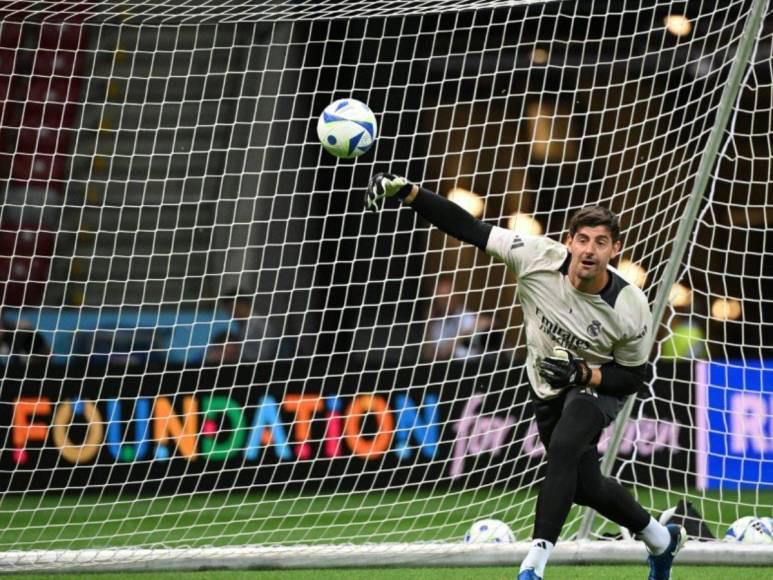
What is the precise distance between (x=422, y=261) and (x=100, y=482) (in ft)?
10.3

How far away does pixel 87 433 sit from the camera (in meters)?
8.62

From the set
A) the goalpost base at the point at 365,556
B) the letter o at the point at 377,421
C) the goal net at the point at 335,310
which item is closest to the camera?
the goalpost base at the point at 365,556

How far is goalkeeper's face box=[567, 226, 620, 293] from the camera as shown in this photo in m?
4.85

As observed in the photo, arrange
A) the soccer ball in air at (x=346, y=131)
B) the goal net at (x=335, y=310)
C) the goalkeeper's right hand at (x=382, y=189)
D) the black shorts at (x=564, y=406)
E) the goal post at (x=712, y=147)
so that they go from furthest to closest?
1. the goal net at (x=335, y=310)
2. the goal post at (x=712, y=147)
3. the soccer ball in air at (x=346, y=131)
4. the black shorts at (x=564, y=406)
5. the goalkeeper's right hand at (x=382, y=189)

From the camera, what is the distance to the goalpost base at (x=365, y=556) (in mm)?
5953

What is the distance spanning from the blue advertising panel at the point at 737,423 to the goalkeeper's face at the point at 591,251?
156 inches

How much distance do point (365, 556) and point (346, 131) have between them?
84.8 inches

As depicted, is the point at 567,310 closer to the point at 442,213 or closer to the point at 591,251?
the point at 591,251

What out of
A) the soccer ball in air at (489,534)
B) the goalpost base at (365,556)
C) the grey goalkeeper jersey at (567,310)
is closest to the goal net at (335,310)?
the goalpost base at (365,556)

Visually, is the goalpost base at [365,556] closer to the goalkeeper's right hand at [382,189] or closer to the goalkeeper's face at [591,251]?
the goalkeeper's face at [591,251]

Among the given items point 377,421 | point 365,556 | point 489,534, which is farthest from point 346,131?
point 377,421

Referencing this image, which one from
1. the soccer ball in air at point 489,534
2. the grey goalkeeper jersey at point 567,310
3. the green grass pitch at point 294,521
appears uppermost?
the grey goalkeeper jersey at point 567,310

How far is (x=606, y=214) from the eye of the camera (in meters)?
4.88

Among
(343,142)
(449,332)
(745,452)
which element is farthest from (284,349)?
(343,142)
